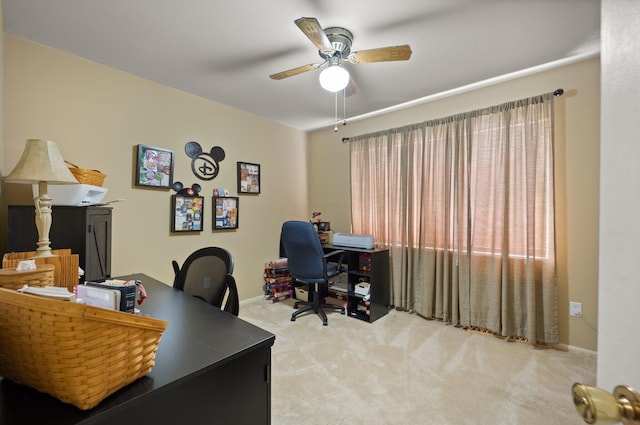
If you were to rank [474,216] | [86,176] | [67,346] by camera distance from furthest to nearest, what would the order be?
[474,216] → [86,176] → [67,346]

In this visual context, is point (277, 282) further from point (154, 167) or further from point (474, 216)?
point (474, 216)

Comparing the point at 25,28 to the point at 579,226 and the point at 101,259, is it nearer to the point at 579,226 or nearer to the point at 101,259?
the point at 101,259

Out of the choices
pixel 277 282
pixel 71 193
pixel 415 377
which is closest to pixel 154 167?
pixel 71 193

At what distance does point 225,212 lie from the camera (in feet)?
10.9

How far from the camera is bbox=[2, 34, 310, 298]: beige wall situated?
207cm

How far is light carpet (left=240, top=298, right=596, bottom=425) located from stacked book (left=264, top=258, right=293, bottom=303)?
802 mm

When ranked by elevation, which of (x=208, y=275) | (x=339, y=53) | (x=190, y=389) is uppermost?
(x=339, y=53)

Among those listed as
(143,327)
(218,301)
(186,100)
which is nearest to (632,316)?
(143,327)

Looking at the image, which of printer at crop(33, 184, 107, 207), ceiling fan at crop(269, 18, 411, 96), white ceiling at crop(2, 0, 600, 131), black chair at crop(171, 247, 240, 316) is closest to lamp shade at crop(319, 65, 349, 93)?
ceiling fan at crop(269, 18, 411, 96)

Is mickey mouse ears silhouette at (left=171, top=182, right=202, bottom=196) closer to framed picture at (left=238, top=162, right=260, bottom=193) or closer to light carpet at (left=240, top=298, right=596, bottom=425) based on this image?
framed picture at (left=238, top=162, right=260, bottom=193)

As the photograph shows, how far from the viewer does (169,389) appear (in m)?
0.71

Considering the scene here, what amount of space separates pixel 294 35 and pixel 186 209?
208 cm

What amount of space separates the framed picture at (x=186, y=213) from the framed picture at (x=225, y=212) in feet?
0.56

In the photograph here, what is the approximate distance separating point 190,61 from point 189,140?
2.98 feet
